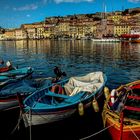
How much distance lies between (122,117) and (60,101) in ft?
18.9

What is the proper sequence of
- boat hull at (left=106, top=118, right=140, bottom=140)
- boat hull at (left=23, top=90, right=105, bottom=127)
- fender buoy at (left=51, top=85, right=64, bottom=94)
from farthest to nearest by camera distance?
fender buoy at (left=51, top=85, right=64, bottom=94) → boat hull at (left=23, top=90, right=105, bottom=127) → boat hull at (left=106, top=118, right=140, bottom=140)

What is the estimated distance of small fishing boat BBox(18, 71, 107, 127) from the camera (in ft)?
45.0

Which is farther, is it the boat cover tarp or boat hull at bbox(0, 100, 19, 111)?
the boat cover tarp

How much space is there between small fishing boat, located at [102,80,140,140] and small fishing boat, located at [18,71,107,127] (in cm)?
197

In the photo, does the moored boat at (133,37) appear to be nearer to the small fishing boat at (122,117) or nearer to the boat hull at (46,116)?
the boat hull at (46,116)

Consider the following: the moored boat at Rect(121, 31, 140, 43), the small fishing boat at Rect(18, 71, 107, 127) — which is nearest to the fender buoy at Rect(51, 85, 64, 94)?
the small fishing boat at Rect(18, 71, 107, 127)

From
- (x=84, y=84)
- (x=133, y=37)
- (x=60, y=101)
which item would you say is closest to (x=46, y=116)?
(x=60, y=101)

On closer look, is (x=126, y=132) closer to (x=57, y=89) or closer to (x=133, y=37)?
(x=57, y=89)

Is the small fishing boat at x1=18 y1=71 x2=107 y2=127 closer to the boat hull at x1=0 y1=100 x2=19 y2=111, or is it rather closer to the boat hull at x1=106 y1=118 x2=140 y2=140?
the boat hull at x1=0 y1=100 x2=19 y2=111

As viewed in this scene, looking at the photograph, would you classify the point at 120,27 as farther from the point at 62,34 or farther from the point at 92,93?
the point at 92,93

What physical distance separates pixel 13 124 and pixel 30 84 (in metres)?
4.23

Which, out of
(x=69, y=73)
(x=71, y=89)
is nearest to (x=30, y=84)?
(x=71, y=89)

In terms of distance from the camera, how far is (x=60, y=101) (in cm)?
1600

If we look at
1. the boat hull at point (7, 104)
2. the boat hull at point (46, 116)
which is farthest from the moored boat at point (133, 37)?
the boat hull at point (46, 116)
